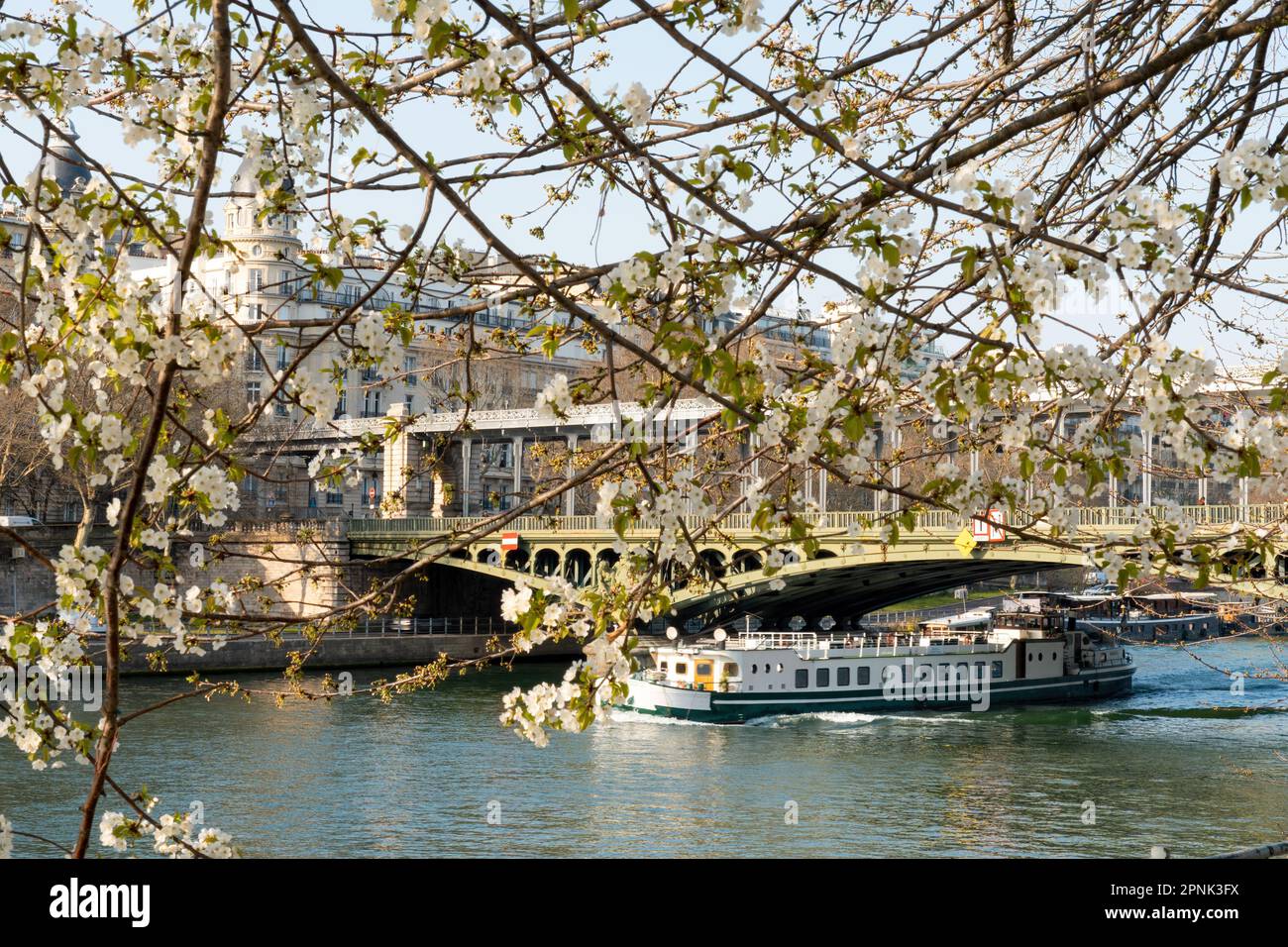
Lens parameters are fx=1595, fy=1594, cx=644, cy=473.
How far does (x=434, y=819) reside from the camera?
62.2 ft

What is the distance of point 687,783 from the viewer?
2248cm

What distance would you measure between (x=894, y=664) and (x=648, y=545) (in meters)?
29.6

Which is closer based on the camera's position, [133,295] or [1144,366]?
[133,295]

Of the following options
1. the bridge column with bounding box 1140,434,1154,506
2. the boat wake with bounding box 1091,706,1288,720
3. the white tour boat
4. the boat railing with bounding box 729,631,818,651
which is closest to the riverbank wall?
the white tour boat

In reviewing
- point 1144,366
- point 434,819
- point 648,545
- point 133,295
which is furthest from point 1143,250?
point 434,819

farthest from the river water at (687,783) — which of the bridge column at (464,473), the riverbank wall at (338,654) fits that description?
the bridge column at (464,473)

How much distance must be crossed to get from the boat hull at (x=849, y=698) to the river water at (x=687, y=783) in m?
0.68

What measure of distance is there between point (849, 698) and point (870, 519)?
26956 millimetres

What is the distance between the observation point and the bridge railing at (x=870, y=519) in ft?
14.6

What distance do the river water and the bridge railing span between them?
3.29 meters

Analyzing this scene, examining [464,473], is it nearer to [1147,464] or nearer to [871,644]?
[871,644]

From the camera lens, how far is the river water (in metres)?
18.1

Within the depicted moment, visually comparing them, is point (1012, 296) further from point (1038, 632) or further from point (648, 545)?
point (1038, 632)

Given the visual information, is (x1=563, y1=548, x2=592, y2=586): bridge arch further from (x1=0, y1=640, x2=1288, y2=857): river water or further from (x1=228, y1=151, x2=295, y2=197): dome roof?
(x1=228, y1=151, x2=295, y2=197): dome roof
